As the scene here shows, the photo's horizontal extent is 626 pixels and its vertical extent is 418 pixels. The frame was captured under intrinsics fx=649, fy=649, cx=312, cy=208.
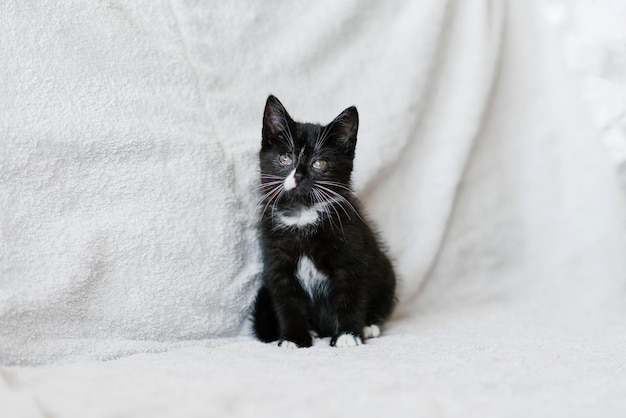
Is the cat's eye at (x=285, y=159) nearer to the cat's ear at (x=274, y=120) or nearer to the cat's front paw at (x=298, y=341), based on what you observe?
the cat's ear at (x=274, y=120)

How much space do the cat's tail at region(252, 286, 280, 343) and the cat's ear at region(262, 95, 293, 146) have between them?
40 centimetres

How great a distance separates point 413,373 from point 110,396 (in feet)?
1.82

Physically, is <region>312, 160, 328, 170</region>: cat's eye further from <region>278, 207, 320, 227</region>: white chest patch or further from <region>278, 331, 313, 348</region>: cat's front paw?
<region>278, 331, 313, 348</region>: cat's front paw

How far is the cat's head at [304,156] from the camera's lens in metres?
1.60

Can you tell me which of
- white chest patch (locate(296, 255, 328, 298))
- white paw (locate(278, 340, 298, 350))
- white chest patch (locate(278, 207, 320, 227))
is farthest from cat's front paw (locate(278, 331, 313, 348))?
white chest patch (locate(278, 207, 320, 227))

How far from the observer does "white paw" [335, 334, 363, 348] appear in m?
1.55

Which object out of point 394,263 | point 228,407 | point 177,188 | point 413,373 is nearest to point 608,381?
point 413,373

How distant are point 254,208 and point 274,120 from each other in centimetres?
26

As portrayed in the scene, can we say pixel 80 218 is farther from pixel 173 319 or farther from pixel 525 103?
pixel 525 103

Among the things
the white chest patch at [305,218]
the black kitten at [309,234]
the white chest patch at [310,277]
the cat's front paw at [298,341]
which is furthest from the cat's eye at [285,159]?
the cat's front paw at [298,341]

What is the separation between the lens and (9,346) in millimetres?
1331

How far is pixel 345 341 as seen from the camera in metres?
1.56

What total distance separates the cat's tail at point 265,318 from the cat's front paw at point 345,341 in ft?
0.51

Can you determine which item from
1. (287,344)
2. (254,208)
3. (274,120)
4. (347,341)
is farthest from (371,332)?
(274,120)
